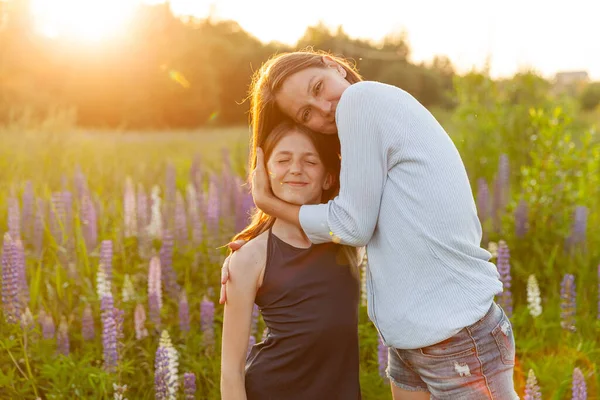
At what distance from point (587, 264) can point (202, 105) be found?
24.9 meters

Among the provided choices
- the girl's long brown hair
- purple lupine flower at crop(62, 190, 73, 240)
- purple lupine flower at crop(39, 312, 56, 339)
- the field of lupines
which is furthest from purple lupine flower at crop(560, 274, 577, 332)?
purple lupine flower at crop(62, 190, 73, 240)

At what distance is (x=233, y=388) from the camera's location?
2406 mm

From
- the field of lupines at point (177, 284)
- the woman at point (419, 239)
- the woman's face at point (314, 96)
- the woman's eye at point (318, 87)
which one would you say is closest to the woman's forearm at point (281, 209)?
the woman at point (419, 239)

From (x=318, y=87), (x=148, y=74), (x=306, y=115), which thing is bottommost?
(x=306, y=115)

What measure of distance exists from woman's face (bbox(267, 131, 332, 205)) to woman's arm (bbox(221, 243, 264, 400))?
1.04ft

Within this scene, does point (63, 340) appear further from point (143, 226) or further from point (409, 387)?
point (409, 387)

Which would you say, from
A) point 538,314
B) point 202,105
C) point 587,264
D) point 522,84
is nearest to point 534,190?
point 587,264

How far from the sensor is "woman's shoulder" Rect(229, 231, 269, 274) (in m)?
2.44

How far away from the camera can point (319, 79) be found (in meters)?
2.42

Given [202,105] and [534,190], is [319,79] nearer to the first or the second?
[534,190]

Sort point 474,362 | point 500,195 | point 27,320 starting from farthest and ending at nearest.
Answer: point 500,195 → point 27,320 → point 474,362

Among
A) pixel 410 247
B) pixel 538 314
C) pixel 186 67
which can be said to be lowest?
pixel 538 314

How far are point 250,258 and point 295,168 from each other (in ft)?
1.26

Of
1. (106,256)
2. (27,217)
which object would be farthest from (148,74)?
(106,256)
